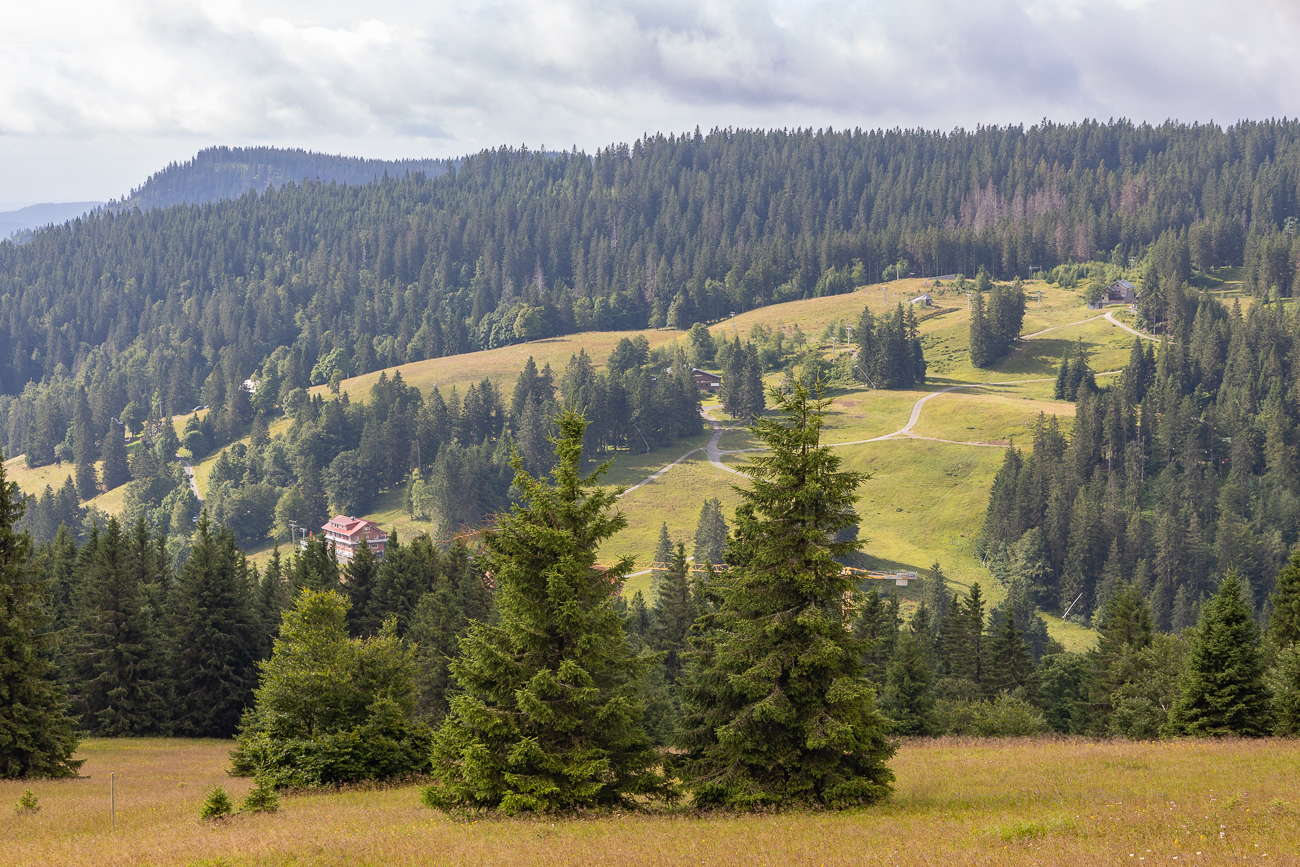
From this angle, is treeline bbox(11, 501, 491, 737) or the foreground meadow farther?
treeline bbox(11, 501, 491, 737)

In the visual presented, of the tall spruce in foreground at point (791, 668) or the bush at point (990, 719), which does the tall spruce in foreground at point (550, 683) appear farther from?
the bush at point (990, 719)

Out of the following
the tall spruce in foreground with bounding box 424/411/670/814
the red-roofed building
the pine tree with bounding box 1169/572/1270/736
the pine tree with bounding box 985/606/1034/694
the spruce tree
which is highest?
the spruce tree

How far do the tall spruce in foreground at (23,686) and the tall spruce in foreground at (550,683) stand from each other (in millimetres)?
18635

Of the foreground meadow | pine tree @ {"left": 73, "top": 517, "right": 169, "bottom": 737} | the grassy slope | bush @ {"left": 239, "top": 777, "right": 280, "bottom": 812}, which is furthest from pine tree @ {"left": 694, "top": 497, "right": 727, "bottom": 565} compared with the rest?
bush @ {"left": 239, "top": 777, "right": 280, "bottom": 812}

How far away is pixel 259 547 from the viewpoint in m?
185

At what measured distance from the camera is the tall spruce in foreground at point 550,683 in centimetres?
2264

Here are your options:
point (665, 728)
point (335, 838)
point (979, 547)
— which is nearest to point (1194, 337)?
point (979, 547)

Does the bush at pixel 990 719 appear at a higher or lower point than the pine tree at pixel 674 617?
lower

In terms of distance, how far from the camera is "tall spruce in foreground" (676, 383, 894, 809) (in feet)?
A: 76.8

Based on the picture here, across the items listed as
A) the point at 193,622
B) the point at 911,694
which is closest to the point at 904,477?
the point at 911,694

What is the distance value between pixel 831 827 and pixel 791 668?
4172mm

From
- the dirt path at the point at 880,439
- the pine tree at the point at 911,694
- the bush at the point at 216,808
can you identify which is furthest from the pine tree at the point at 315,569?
A: the dirt path at the point at 880,439

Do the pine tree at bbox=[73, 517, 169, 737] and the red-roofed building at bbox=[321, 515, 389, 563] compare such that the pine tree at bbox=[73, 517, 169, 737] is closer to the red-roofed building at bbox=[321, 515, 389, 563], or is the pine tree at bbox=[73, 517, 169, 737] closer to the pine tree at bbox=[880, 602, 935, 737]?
the pine tree at bbox=[880, 602, 935, 737]

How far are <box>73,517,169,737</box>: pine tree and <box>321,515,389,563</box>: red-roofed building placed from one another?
328 ft
